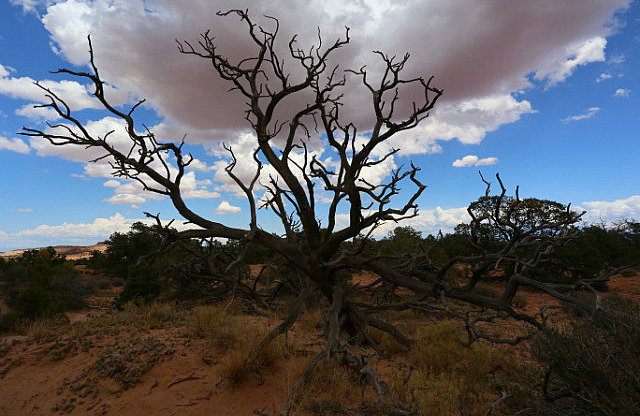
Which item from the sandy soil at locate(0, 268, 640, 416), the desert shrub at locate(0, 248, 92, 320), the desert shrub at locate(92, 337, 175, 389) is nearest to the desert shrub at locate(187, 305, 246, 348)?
the sandy soil at locate(0, 268, 640, 416)

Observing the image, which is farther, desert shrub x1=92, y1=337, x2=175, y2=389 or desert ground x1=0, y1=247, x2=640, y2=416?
desert shrub x1=92, y1=337, x2=175, y2=389

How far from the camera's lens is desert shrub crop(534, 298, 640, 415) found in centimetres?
272

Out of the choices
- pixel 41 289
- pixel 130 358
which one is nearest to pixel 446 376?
pixel 130 358

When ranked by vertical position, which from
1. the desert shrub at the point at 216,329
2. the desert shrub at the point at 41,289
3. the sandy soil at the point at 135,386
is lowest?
the sandy soil at the point at 135,386

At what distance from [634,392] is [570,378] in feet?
2.22

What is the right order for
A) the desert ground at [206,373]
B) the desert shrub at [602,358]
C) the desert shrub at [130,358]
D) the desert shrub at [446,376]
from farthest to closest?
1. the desert shrub at [130,358]
2. the desert ground at [206,373]
3. the desert shrub at [446,376]
4. the desert shrub at [602,358]

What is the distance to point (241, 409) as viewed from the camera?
449cm

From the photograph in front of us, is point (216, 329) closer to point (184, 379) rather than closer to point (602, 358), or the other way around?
point (184, 379)

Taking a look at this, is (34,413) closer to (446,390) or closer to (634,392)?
(446,390)

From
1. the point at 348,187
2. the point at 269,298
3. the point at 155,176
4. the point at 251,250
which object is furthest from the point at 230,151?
the point at 251,250

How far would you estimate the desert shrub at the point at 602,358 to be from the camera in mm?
2723

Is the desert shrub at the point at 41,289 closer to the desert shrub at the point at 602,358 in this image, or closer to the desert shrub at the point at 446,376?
the desert shrub at the point at 446,376

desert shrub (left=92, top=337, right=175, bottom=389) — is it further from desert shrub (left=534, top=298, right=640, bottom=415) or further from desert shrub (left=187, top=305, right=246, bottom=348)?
desert shrub (left=534, top=298, right=640, bottom=415)

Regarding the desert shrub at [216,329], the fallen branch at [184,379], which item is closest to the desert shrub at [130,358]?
the fallen branch at [184,379]
